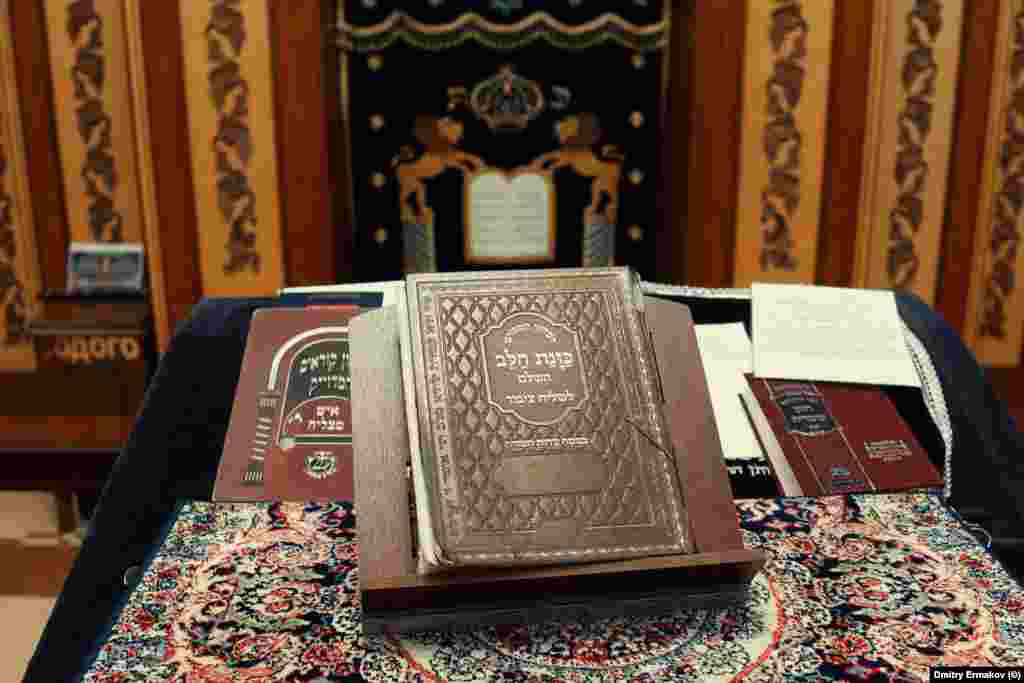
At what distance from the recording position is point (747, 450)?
1.22 m

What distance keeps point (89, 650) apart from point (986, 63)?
3230 millimetres

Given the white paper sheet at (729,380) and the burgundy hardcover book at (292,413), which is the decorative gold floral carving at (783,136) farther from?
the burgundy hardcover book at (292,413)

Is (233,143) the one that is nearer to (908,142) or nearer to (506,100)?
(506,100)

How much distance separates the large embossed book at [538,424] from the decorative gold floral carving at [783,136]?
7.90 feet

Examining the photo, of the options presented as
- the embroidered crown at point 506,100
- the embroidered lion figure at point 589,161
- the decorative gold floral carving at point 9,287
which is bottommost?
the decorative gold floral carving at point 9,287

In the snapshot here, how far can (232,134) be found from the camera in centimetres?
321

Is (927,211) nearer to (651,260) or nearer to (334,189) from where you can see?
(651,260)

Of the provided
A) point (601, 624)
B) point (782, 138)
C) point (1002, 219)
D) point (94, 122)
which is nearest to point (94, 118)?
point (94, 122)

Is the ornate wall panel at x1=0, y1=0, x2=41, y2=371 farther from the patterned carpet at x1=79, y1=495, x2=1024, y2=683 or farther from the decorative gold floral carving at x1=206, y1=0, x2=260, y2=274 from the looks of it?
the patterned carpet at x1=79, y1=495, x2=1024, y2=683

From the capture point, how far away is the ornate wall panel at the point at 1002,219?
3193 mm

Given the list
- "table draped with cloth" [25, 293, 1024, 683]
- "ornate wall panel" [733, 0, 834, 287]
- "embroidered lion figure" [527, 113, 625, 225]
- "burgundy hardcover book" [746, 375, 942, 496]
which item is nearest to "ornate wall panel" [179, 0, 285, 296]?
"embroidered lion figure" [527, 113, 625, 225]

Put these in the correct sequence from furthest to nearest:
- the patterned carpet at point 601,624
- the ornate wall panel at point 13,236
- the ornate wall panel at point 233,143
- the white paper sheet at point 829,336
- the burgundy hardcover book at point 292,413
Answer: the ornate wall panel at point 13,236
the ornate wall panel at point 233,143
the white paper sheet at point 829,336
the burgundy hardcover book at point 292,413
the patterned carpet at point 601,624

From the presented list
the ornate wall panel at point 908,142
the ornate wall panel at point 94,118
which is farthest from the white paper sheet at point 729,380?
the ornate wall panel at point 94,118

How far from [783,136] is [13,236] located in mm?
2617
